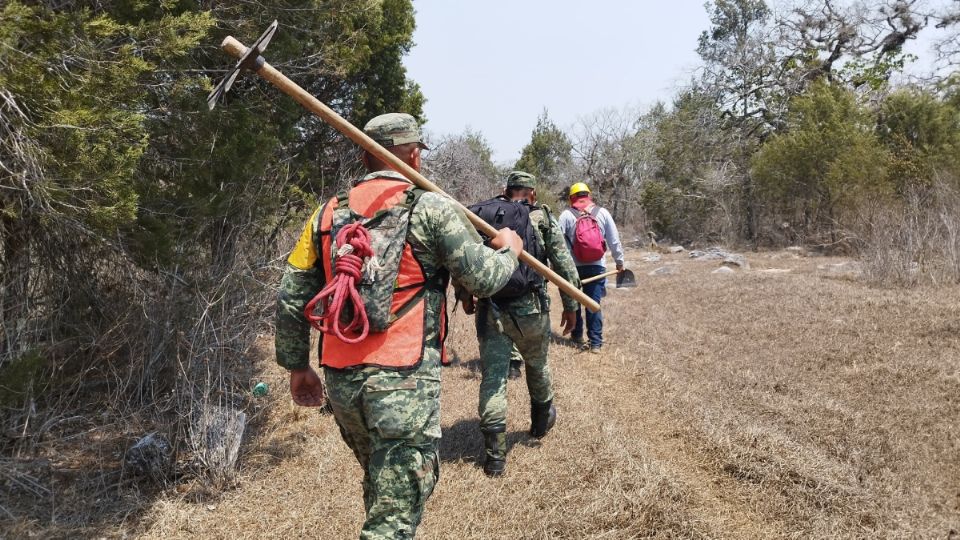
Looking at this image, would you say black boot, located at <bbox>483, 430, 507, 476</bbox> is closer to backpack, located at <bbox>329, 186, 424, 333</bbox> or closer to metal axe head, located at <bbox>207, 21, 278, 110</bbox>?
backpack, located at <bbox>329, 186, 424, 333</bbox>

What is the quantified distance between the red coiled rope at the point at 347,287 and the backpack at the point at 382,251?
0.03 meters

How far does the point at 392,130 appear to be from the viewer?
2537mm

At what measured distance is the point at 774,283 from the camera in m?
10.6

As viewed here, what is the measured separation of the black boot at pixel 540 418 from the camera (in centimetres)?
434

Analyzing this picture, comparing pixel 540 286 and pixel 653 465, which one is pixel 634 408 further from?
pixel 540 286

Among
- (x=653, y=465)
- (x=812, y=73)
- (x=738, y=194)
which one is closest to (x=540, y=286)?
(x=653, y=465)

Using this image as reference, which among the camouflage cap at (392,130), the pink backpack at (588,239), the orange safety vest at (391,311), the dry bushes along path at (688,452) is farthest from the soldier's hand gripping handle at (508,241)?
the pink backpack at (588,239)

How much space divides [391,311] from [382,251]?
0.75 ft

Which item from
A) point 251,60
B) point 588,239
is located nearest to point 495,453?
point 251,60

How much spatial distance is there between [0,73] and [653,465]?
3886mm

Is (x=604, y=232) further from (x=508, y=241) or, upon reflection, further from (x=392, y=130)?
(x=392, y=130)

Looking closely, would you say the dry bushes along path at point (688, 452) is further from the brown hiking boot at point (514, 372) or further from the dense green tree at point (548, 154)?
the dense green tree at point (548, 154)

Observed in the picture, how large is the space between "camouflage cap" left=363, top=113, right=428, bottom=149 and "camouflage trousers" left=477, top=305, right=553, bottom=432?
182 centimetres

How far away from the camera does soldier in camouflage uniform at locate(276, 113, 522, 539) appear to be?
85.9 inches
